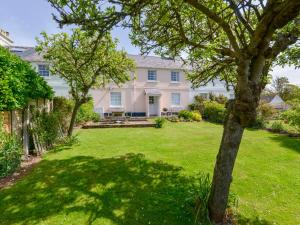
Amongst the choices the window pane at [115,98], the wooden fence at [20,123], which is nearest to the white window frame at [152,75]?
the window pane at [115,98]

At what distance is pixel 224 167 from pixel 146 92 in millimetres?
24449

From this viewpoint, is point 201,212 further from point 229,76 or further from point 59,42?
point 59,42

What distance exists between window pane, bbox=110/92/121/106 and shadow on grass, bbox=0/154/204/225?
65.8ft

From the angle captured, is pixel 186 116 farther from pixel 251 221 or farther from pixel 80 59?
pixel 251 221

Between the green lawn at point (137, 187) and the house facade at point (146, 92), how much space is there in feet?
56.2

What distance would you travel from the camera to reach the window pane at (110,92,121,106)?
28172 mm

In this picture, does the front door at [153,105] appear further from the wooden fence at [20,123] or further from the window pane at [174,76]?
the wooden fence at [20,123]

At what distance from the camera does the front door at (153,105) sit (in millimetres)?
29906

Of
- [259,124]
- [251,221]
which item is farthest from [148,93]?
[251,221]

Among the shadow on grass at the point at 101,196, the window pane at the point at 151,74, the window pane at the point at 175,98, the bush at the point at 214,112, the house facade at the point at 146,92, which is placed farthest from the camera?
the window pane at the point at 175,98

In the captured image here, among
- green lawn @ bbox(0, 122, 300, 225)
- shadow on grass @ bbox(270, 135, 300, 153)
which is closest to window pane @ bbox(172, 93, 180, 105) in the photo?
shadow on grass @ bbox(270, 135, 300, 153)

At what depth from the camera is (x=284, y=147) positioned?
12344mm

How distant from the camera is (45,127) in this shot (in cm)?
1141

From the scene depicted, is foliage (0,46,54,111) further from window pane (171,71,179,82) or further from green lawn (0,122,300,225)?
window pane (171,71,179,82)
